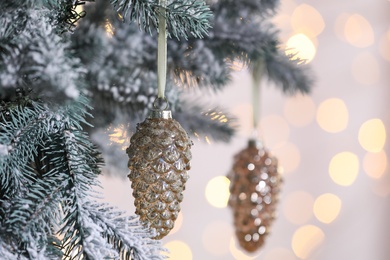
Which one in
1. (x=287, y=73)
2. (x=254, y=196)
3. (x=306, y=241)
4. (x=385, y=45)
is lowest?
(x=306, y=241)

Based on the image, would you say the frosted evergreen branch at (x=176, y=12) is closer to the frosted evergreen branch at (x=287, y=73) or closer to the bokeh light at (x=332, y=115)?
the frosted evergreen branch at (x=287, y=73)

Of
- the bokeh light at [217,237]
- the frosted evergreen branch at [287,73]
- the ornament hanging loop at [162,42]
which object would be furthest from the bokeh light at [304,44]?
the ornament hanging loop at [162,42]

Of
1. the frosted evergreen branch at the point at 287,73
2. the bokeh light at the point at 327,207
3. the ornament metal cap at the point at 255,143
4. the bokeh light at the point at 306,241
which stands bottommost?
the bokeh light at the point at 306,241

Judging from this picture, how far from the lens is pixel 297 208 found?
4.16 ft

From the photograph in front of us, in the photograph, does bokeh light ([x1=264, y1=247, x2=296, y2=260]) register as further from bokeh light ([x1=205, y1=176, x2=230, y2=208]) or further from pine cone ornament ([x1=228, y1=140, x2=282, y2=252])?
pine cone ornament ([x1=228, y1=140, x2=282, y2=252])

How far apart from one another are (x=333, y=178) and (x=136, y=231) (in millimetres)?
1045

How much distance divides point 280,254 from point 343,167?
0.83 feet

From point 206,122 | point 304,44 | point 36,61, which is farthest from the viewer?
point 304,44

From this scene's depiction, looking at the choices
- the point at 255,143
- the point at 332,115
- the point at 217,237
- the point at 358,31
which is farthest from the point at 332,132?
the point at 255,143

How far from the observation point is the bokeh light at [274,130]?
1.24 m

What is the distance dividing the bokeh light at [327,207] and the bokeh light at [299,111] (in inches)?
7.1

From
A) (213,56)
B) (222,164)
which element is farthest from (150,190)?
A: (222,164)

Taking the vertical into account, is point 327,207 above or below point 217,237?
above

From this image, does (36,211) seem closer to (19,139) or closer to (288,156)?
(19,139)
